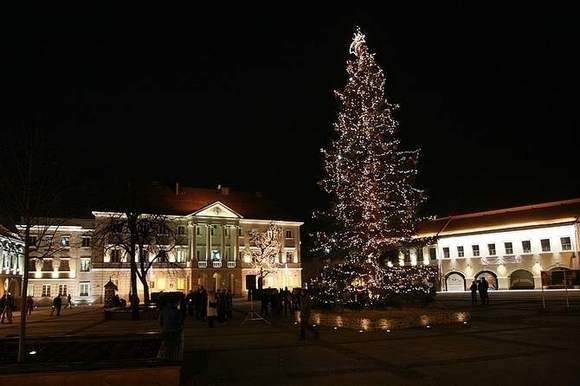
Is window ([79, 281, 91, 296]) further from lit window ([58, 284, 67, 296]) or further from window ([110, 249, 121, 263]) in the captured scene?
window ([110, 249, 121, 263])

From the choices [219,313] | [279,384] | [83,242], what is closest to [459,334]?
[279,384]

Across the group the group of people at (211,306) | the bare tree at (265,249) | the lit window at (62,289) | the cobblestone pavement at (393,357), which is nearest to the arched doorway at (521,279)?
the bare tree at (265,249)

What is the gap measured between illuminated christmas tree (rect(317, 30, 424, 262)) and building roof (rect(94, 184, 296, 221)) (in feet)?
183

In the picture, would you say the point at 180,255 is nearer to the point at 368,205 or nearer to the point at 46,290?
the point at 46,290

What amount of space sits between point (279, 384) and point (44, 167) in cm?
832

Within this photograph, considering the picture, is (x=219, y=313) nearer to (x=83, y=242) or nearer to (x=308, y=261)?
(x=83, y=242)

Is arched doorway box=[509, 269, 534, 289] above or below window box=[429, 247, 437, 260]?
below

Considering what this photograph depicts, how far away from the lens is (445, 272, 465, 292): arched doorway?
221 ft

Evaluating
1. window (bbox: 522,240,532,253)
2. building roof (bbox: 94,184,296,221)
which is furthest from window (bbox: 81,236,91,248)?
window (bbox: 522,240,532,253)

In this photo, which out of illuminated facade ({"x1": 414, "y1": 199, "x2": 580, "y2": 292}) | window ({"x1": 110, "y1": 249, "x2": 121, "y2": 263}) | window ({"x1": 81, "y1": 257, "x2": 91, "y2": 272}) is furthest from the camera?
window ({"x1": 81, "y1": 257, "x2": 91, "y2": 272})

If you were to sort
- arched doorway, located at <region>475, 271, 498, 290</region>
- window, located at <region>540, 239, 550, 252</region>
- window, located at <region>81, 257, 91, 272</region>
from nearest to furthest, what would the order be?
window, located at <region>540, 239, 550, 252</region>
arched doorway, located at <region>475, 271, 498, 290</region>
window, located at <region>81, 257, 91, 272</region>

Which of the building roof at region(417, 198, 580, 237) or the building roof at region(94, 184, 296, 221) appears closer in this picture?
the building roof at region(417, 198, 580, 237)

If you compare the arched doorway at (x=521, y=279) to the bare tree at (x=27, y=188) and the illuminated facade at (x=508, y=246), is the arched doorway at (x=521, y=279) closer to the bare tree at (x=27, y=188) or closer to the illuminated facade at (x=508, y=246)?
the illuminated facade at (x=508, y=246)

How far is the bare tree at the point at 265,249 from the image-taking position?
251 feet
